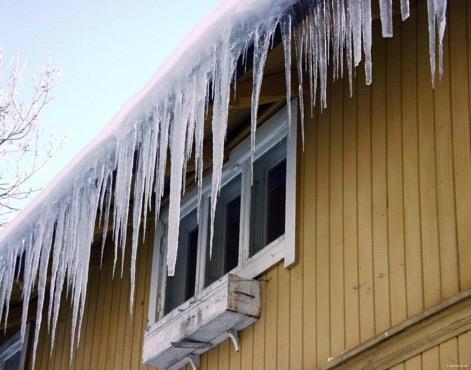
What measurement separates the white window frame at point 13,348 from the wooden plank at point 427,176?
207 inches

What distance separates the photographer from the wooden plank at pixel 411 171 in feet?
16.2

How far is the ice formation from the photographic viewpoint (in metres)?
4.93

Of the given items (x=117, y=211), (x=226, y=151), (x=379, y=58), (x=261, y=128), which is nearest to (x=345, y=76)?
(x=379, y=58)

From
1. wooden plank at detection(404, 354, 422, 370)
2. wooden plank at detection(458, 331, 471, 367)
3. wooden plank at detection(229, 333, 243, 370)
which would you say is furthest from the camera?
wooden plank at detection(229, 333, 243, 370)

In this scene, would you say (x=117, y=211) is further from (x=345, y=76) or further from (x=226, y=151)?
(x=345, y=76)

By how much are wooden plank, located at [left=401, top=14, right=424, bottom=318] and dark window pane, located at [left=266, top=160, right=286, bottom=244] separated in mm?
1199

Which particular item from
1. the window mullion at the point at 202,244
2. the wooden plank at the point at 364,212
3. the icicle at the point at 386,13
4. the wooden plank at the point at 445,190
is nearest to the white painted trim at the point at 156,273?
the window mullion at the point at 202,244

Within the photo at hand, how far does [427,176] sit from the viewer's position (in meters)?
5.07

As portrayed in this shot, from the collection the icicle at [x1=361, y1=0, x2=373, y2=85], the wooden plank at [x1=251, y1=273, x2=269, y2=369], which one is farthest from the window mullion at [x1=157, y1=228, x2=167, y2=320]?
the icicle at [x1=361, y1=0, x2=373, y2=85]

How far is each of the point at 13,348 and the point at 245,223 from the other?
4.13 metres

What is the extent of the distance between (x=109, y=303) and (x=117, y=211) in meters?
1.62

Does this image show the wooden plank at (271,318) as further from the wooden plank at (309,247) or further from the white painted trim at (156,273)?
the white painted trim at (156,273)

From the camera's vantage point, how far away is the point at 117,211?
6.68 metres

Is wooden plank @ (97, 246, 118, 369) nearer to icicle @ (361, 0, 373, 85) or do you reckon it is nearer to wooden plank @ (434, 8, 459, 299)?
wooden plank @ (434, 8, 459, 299)
